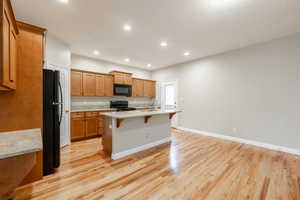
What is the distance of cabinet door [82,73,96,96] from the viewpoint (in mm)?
4262

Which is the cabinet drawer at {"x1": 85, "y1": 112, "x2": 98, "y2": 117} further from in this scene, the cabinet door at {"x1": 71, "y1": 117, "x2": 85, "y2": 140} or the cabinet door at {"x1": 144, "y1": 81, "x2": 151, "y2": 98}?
the cabinet door at {"x1": 144, "y1": 81, "x2": 151, "y2": 98}

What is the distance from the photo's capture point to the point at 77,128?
3822mm

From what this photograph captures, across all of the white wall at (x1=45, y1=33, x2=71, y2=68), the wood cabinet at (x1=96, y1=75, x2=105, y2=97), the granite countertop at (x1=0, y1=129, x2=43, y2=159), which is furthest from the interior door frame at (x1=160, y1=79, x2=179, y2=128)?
the granite countertop at (x1=0, y1=129, x2=43, y2=159)

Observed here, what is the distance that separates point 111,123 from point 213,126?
355 cm

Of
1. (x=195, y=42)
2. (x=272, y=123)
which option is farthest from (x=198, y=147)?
(x=195, y=42)

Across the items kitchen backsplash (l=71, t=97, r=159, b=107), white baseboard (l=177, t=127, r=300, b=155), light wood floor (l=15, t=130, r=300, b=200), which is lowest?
light wood floor (l=15, t=130, r=300, b=200)

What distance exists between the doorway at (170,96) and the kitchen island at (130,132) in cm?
217

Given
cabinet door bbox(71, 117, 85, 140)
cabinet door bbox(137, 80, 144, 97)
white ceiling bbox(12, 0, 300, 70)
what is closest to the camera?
white ceiling bbox(12, 0, 300, 70)

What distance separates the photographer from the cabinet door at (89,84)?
426 centimetres

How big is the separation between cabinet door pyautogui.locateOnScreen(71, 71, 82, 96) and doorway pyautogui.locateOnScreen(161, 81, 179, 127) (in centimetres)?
370

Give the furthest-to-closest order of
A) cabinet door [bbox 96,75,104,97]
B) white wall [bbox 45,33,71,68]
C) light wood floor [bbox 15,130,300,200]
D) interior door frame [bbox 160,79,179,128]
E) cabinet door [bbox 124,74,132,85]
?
interior door frame [bbox 160,79,179,128], cabinet door [bbox 124,74,132,85], cabinet door [bbox 96,75,104,97], white wall [bbox 45,33,71,68], light wood floor [bbox 15,130,300,200]

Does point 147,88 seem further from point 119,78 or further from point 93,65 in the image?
point 93,65

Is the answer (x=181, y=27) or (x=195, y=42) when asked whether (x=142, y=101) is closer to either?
(x=195, y=42)

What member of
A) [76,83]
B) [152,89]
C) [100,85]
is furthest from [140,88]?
[76,83]
